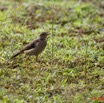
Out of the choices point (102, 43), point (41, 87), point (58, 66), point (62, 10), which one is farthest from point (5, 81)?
point (62, 10)

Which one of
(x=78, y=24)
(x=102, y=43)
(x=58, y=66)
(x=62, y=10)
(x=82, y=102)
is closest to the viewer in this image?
(x=82, y=102)

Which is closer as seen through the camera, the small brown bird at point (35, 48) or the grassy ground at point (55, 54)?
the grassy ground at point (55, 54)

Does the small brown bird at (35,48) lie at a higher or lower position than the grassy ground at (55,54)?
higher

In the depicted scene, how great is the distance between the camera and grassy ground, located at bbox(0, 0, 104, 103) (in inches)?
382

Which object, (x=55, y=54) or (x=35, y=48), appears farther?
(x=55, y=54)

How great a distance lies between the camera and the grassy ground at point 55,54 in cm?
971

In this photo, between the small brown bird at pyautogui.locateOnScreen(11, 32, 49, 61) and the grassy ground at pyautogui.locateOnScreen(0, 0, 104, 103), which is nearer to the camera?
the grassy ground at pyautogui.locateOnScreen(0, 0, 104, 103)

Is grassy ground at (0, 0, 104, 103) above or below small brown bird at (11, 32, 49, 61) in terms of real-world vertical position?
below

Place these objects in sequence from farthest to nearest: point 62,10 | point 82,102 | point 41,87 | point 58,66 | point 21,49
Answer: point 62,10, point 21,49, point 58,66, point 41,87, point 82,102

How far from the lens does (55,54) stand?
12109 millimetres

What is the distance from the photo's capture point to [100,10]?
17000 mm

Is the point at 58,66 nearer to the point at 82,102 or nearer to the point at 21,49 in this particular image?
the point at 21,49

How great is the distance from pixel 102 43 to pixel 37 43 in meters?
2.09

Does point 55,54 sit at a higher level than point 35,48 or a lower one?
lower
